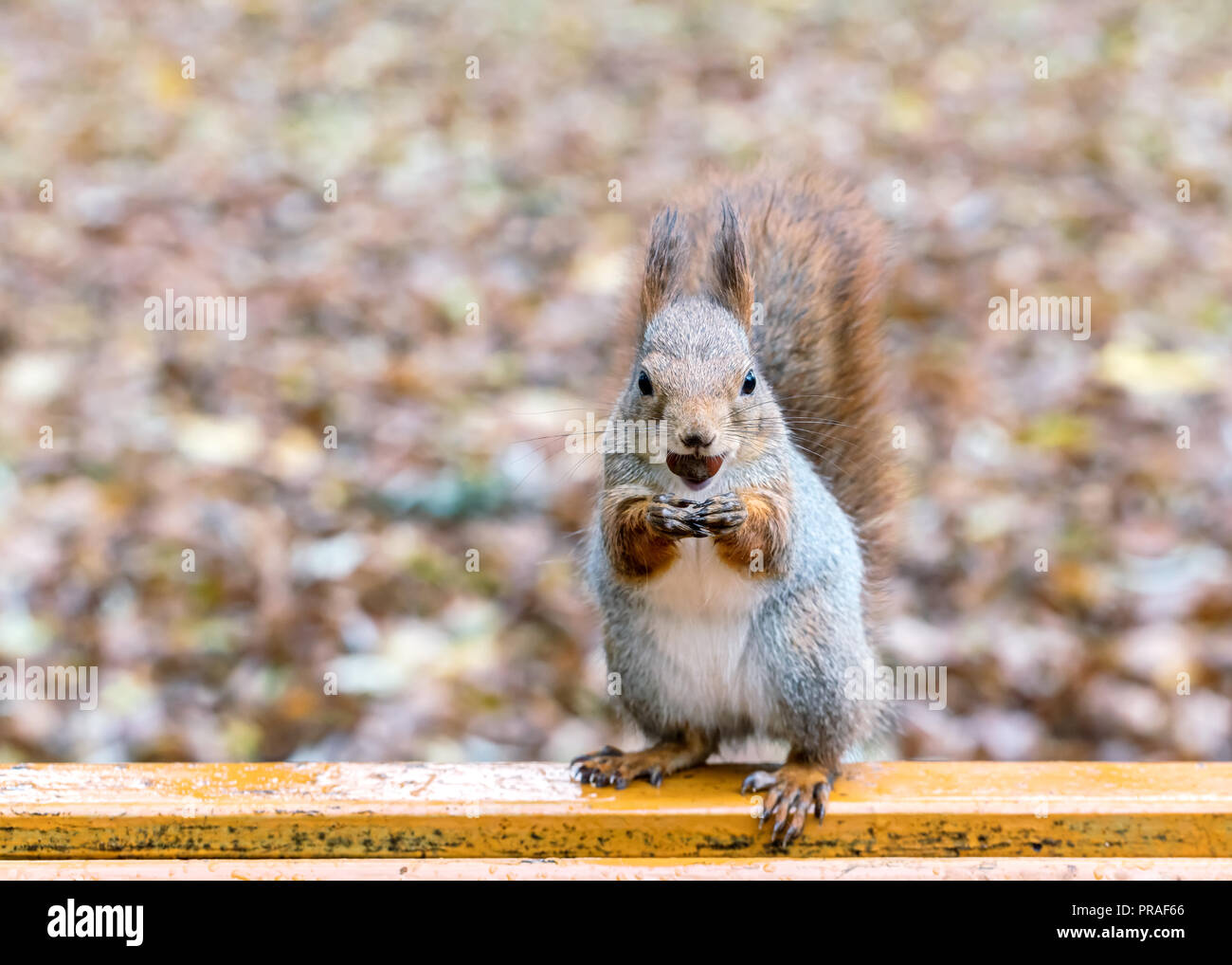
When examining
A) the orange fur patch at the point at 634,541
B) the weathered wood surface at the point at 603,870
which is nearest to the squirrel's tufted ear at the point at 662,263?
the orange fur patch at the point at 634,541

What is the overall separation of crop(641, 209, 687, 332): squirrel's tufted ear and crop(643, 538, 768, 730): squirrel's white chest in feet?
1.01

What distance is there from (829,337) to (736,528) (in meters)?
0.52

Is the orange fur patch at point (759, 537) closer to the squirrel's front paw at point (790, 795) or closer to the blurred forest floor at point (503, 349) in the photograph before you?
the squirrel's front paw at point (790, 795)

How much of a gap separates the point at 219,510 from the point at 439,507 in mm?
475

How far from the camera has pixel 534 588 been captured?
114 inches

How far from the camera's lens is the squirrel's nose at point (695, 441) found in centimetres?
159

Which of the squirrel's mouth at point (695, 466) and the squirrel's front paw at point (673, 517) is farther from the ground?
the squirrel's mouth at point (695, 466)

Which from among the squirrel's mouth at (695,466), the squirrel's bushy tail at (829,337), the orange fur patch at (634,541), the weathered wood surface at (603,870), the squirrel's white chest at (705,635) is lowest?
the weathered wood surface at (603,870)

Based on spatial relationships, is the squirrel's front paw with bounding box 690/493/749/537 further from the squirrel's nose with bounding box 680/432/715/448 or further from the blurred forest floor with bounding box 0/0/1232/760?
the blurred forest floor with bounding box 0/0/1232/760

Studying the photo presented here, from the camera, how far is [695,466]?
1.63m

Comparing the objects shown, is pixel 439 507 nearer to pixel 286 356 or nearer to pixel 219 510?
pixel 219 510

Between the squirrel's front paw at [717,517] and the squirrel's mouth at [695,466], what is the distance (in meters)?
0.04

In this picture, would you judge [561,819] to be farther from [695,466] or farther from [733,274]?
[733,274]
